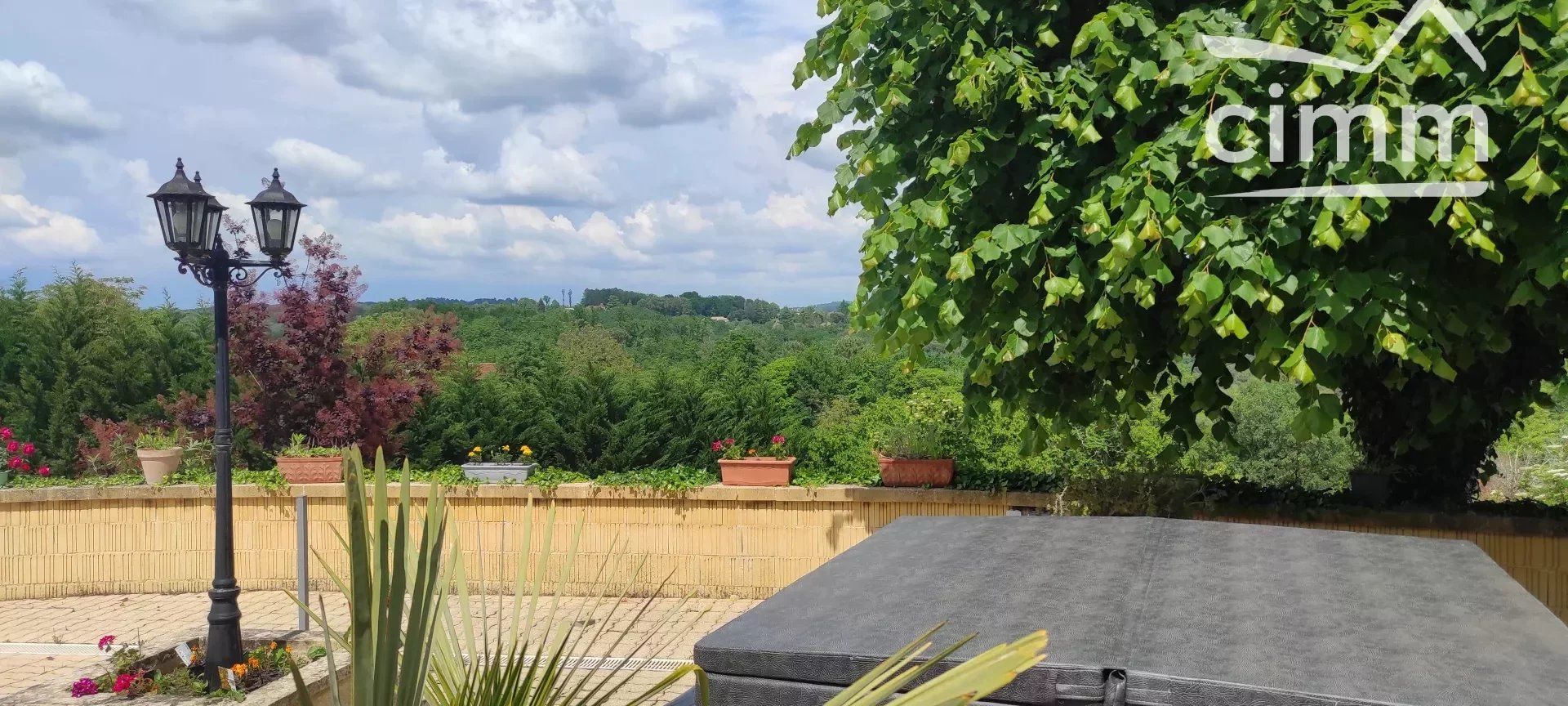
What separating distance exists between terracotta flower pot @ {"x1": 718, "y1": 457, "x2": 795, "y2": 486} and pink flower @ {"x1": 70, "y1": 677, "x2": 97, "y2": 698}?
4.57 m

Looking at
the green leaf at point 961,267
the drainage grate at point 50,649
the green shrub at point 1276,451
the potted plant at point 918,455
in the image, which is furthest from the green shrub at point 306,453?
the green shrub at point 1276,451

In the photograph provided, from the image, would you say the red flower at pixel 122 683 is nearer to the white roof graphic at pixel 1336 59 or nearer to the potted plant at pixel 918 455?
the potted plant at pixel 918 455

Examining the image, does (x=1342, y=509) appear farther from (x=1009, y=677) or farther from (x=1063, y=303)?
(x=1009, y=677)

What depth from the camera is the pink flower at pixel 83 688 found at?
230 inches

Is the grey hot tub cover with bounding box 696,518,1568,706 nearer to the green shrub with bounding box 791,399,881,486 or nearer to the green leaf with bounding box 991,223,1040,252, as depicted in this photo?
the green leaf with bounding box 991,223,1040,252

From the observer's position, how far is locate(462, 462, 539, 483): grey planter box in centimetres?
941

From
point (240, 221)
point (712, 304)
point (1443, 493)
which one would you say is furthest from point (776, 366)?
point (1443, 493)

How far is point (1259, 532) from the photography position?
3293 millimetres

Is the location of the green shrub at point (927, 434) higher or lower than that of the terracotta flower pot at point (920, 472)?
higher

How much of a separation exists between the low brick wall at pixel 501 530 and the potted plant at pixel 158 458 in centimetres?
27

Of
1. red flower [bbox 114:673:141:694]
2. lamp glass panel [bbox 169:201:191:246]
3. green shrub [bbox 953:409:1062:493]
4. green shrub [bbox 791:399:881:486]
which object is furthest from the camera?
green shrub [bbox 791:399:881:486]

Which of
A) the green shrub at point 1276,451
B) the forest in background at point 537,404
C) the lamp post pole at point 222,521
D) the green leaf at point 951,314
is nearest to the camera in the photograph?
the green leaf at point 951,314

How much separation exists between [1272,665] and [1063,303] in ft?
13.2

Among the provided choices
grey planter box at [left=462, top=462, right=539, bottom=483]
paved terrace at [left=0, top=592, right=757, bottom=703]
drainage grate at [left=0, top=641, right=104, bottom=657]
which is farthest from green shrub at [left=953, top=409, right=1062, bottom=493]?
drainage grate at [left=0, top=641, right=104, bottom=657]
